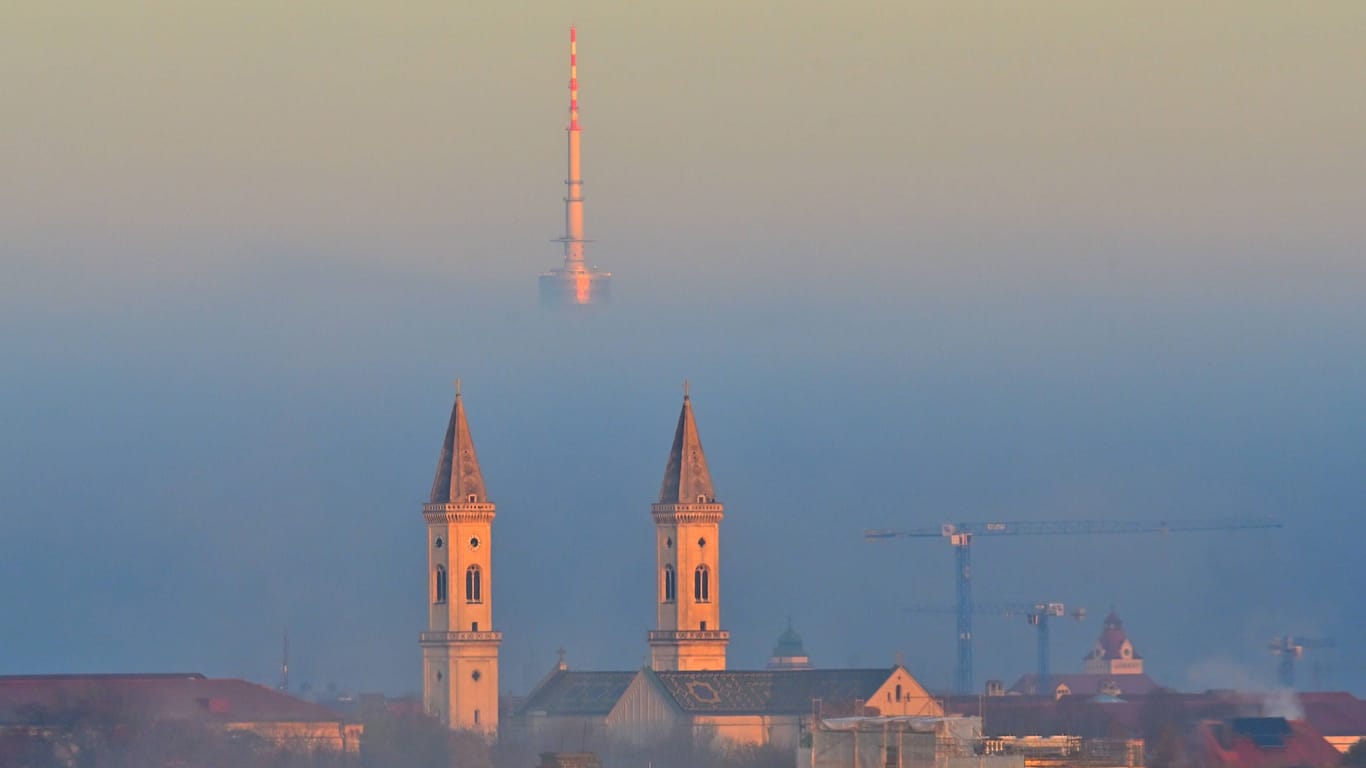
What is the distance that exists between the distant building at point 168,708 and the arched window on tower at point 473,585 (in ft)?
24.7

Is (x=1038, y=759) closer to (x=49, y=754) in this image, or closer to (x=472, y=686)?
(x=49, y=754)

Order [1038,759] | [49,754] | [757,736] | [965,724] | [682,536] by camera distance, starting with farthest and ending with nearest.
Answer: [682,536] < [757,736] < [49,754] < [965,724] < [1038,759]

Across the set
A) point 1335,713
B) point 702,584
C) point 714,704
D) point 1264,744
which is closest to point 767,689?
point 714,704

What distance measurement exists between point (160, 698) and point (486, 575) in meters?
19.6

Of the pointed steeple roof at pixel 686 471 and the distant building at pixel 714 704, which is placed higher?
the pointed steeple roof at pixel 686 471

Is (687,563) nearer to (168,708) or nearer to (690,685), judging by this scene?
(690,685)

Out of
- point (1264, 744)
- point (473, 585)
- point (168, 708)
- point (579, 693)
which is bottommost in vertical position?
point (1264, 744)

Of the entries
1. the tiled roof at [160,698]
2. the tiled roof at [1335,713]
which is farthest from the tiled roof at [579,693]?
the tiled roof at [1335,713]

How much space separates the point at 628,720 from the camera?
150500 millimetres

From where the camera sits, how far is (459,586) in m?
157

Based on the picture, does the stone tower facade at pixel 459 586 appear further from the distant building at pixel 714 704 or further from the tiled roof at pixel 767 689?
the tiled roof at pixel 767 689

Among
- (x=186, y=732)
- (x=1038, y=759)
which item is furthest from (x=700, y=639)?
(x=1038, y=759)

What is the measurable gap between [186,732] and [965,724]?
33.4 metres

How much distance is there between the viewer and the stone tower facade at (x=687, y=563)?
157875 mm
